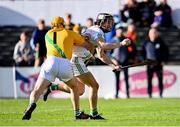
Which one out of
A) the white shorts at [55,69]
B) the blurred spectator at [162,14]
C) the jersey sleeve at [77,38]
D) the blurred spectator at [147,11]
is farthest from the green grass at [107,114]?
Answer: the blurred spectator at [147,11]

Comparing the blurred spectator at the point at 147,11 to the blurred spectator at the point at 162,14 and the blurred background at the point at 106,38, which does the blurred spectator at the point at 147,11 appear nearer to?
the blurred background at the point at 106,38

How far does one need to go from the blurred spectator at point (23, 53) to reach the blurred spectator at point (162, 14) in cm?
439

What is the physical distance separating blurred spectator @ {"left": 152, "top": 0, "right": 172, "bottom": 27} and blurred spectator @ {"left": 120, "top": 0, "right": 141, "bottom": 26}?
2.11ft

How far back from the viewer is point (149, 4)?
30406 mm

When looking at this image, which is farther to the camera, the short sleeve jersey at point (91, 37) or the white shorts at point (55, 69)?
the short sleeve jersey at point (91, 37)

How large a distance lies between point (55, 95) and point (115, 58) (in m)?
2.28

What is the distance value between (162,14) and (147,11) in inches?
22.0

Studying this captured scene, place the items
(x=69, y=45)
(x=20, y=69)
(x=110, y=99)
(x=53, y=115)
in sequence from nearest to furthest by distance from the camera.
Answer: (x=69, y=45), (x=53, y=115), (x=110, y=99), (x=20, y=69)

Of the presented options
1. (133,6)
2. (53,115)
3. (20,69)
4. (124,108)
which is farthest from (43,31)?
(53,115)

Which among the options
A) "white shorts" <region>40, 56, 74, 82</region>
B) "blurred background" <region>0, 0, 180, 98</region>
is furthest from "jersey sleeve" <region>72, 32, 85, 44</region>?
"blurred background" <region>0, 0, 180, 98</region>

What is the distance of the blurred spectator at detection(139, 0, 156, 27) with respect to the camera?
30188mm

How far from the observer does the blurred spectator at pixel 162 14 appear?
98.2 ft

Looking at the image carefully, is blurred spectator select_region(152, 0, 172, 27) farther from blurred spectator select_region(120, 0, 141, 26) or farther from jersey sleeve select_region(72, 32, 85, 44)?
jersey sleeve select_region(72, 32, 85, 44)

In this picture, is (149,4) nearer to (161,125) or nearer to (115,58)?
(115,58)
